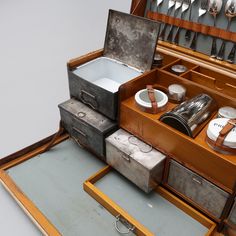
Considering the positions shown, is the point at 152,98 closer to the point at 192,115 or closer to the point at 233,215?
the point at 192,115

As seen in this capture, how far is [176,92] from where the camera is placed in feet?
3.79

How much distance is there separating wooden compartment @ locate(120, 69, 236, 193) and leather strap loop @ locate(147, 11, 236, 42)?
33cm

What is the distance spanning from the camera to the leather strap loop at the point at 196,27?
4.13ft

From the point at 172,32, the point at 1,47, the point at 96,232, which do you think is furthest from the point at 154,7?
the point at 1,47

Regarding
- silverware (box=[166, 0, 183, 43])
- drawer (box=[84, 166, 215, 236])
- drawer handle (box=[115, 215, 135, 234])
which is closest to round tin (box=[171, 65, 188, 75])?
silverware (box=[166, 0, 183, 43])

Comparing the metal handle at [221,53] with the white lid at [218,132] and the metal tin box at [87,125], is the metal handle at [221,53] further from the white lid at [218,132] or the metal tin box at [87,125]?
the metal tin box at [87,125]

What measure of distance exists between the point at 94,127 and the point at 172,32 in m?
0.71

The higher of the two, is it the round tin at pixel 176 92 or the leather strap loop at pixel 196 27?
the leather strap loop at pixel 196 27

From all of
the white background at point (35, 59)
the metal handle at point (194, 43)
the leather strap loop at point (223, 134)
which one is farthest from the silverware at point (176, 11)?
the white background at point (35, 59)

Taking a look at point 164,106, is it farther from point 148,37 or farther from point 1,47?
point 1,47

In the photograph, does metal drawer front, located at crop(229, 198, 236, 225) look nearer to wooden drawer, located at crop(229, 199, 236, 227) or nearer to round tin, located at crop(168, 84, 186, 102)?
wooden drawer, located at crop(229, 199, 236, 227)

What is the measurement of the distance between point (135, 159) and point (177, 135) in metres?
0.21

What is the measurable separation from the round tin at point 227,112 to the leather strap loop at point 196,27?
1.27ft

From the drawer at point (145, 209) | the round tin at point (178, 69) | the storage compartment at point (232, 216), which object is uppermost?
the round tin at point (178, 69)
